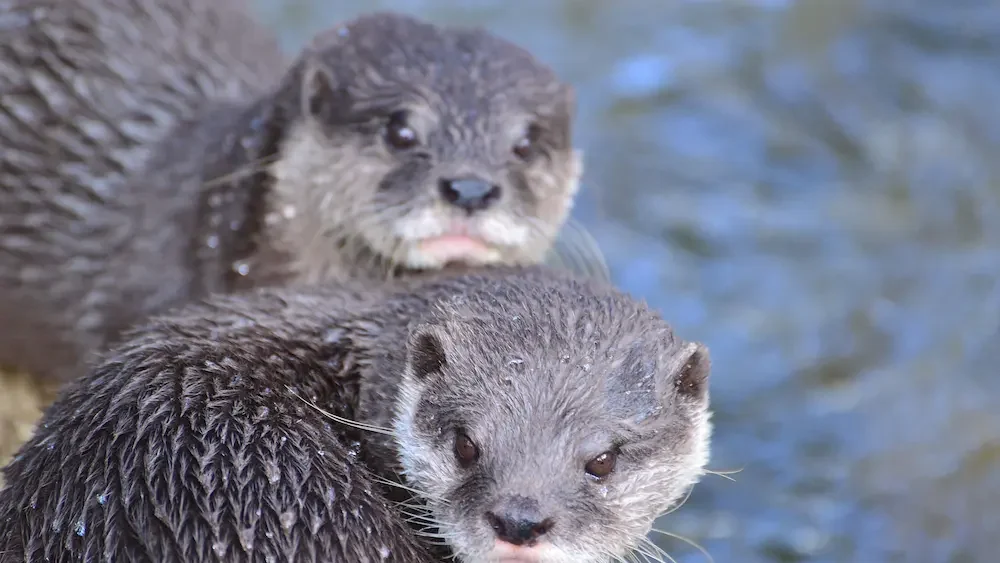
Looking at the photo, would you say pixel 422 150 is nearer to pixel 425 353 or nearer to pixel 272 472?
pixel 425 353

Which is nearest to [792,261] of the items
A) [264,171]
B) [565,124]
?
[565,124]

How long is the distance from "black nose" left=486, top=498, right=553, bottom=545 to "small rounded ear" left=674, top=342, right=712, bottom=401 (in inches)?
17.0

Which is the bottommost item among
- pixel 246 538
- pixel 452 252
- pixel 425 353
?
pixel 246 538

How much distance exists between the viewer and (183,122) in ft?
12.2

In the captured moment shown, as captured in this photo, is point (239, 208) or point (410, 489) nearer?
point (410, 489)

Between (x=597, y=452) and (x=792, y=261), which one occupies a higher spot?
(x=792, y=261)

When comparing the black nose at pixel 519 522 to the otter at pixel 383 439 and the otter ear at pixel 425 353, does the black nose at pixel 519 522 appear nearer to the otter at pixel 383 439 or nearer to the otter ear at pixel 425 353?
the otter at pixel 383 439

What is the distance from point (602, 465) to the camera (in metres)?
2.30

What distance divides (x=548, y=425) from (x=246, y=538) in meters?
0.53

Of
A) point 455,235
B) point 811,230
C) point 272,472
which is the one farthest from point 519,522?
point 811,230

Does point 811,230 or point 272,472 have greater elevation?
point 811,230

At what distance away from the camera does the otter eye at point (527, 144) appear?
3318 mm

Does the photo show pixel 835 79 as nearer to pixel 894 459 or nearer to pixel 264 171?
pixel 894 459

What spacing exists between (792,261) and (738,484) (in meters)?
1.15
